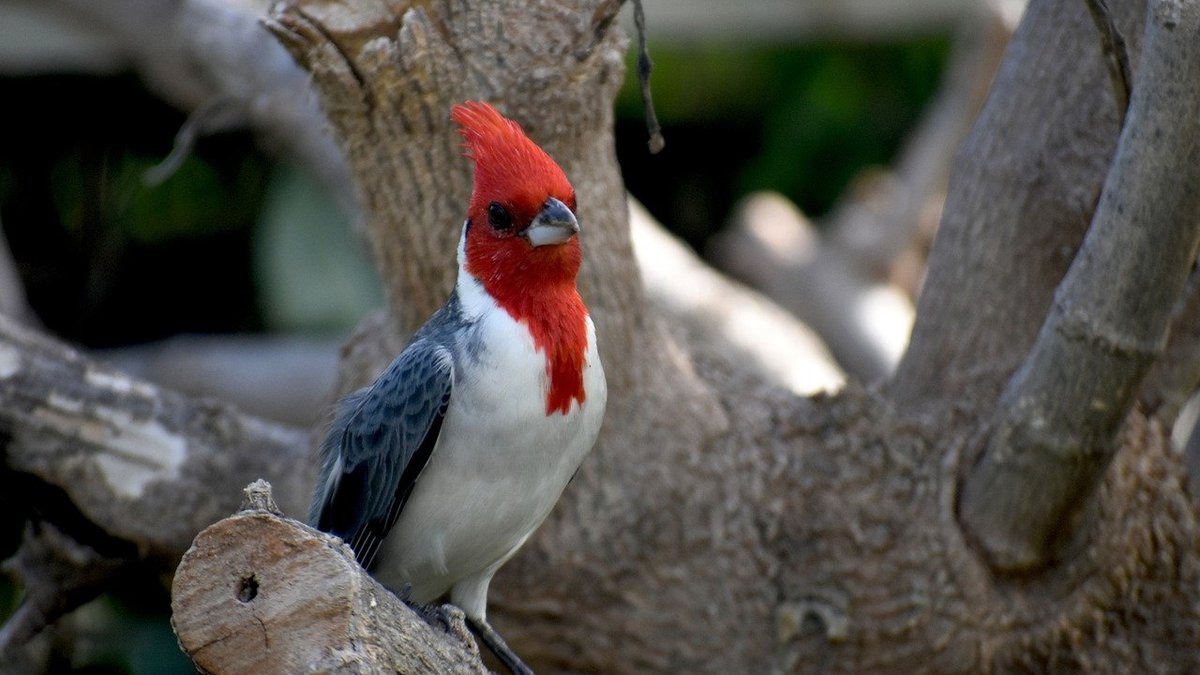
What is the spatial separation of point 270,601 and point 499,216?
951 mm

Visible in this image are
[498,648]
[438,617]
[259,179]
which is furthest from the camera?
[259,179]

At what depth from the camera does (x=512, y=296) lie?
8.86ft

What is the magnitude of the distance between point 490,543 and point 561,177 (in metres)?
0.76

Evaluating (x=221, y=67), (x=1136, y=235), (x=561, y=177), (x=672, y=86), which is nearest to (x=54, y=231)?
(x=221, y=67)

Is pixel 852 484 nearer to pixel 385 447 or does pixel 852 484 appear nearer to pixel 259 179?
pixel 385 447

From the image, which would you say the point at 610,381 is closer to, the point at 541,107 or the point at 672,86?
the point at 541,107

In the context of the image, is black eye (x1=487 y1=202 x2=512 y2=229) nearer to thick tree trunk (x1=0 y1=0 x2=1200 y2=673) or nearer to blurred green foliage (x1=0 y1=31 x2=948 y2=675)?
thick tree trunk (x1=0 y1=0 x2=1200 y2=673)

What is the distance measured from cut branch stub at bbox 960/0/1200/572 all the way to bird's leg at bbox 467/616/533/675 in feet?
3.73

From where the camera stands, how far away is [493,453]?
2637 millimetres

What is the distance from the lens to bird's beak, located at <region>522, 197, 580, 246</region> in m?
2.55

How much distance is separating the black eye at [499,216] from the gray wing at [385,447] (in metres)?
0.27

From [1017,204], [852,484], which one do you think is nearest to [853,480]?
[852,484]

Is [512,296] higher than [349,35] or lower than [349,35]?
lower

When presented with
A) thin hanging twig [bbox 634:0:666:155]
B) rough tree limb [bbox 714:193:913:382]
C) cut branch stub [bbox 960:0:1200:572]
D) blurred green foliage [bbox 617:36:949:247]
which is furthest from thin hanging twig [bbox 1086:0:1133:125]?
blurred green foliage [bbox 617:36:949:247]
